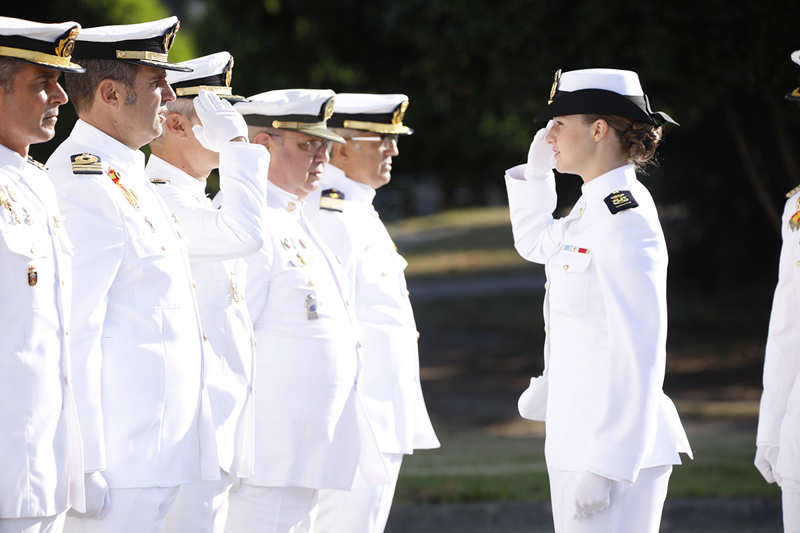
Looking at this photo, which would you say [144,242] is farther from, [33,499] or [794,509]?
[794,509]

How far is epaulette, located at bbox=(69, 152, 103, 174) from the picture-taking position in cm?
367

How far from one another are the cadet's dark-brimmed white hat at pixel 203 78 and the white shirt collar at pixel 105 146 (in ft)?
1.95

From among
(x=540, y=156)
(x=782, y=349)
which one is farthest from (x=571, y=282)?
(x=782, y=349)

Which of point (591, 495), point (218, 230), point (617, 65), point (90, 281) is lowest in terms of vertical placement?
point (591, 495)

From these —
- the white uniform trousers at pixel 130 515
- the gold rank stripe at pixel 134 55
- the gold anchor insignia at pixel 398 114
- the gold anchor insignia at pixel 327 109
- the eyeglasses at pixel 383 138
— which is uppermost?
the gold anchor insignia at pixel 398 114

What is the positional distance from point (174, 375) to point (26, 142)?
81 cm

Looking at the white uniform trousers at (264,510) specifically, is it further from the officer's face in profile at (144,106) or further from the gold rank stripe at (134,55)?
the gold rank stripe at (134,55)

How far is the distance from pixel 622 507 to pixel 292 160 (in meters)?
1.91

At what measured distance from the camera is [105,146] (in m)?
3.79

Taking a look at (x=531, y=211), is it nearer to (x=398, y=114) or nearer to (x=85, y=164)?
(x=398, y=114)

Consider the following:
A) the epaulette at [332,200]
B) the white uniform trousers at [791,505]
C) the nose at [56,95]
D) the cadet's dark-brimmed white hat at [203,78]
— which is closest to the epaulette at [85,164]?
the nose at [56,95]

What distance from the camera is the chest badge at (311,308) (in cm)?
468

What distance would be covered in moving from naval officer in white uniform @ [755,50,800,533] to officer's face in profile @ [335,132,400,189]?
197 cm

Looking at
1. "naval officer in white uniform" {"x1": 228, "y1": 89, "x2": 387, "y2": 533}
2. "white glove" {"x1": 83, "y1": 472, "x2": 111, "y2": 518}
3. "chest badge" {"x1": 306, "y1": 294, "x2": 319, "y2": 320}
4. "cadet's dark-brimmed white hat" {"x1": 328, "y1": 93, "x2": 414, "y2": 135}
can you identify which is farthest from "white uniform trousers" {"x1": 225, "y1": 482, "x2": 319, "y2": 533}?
"cadet's dark-brimmed white hat" {"x1": 328, "y1": 93, "x2": 414, "y2": 135}
